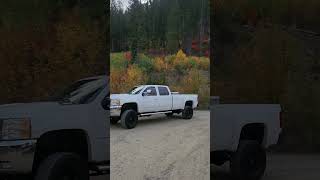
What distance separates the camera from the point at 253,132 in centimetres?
344

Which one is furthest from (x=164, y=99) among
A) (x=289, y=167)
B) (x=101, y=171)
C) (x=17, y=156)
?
(x=289, y=167)

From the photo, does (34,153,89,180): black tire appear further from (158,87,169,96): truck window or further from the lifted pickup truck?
(158,87,169,96): truck window

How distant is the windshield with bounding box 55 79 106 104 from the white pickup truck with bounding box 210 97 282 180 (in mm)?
810

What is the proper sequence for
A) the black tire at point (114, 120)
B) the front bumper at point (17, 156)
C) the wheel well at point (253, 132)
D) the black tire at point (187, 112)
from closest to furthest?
1. the front bumper at point (17, 156)
2. the black tire at point (114, 120)
3. the black tire at point (187, 112)
4. the wheel well at point (253, 132)

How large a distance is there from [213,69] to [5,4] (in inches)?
53.6

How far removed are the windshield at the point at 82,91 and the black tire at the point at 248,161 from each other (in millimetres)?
1112

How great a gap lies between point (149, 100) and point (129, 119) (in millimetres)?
173

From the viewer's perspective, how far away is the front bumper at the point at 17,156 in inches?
→ 106

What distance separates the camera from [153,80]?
121 inches

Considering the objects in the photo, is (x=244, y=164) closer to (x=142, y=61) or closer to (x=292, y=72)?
(x=292, y=72)

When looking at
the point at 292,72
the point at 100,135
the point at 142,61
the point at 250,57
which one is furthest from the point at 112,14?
the point at 292,72

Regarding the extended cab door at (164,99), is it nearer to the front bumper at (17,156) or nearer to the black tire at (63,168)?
the black tire at (63,168)

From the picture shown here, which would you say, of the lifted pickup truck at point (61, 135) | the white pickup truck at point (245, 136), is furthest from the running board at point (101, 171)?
the white pickup truck at point (245, 136)

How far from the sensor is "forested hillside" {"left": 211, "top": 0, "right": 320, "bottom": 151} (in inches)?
129
